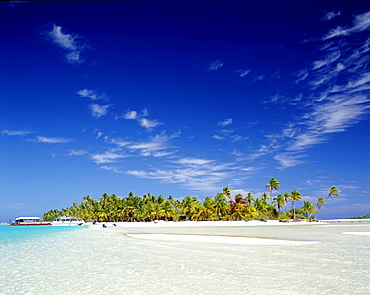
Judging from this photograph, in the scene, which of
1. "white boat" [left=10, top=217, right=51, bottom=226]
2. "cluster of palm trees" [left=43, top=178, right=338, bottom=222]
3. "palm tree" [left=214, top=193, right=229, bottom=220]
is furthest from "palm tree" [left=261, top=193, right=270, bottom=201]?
"white boat" [left=10, top=217, right=51, bottom=226]

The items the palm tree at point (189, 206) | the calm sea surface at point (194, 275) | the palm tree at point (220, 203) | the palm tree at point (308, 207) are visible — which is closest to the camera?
the calm sea surface at point (194, 275)

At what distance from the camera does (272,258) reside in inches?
695

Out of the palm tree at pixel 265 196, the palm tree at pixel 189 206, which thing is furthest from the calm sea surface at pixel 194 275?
the palm tree at pixel 265 196

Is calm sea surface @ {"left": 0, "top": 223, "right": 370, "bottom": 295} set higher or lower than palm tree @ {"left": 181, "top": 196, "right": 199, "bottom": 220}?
lower

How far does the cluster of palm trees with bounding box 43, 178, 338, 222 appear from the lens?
111 meters

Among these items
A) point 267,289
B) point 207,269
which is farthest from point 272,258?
point 267,289

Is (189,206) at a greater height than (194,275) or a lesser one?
greater

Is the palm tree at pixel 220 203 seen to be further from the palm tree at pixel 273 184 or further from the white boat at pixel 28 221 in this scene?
the white boat at pixel 28 221

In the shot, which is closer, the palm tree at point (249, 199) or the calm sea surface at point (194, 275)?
the calm sea surface at point (194, 275)

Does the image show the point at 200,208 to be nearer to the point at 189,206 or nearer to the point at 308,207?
the point at 189,206

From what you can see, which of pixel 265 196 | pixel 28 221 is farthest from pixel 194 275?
pixel 28 221

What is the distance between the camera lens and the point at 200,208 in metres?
112

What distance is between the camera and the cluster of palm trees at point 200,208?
111 meters

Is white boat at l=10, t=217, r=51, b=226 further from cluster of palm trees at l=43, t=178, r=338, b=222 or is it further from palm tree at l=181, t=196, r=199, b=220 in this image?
palm tree at l=181, t=196, r=199, b=220
